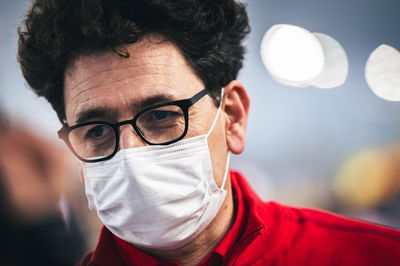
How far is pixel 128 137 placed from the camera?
1.21 meters

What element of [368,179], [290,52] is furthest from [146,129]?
[368,179]

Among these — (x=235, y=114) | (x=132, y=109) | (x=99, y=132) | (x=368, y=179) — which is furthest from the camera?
(x=368, y=179)

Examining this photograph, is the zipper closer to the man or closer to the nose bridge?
the man

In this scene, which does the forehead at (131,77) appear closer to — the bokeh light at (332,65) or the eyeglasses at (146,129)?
the eyeglasses at (146,129)

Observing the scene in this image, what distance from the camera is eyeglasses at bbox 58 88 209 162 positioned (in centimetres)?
125

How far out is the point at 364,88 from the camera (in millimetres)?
2273

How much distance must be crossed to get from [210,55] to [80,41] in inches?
22.8

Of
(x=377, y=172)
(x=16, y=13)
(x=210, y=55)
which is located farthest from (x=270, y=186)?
(x=16, y=13)

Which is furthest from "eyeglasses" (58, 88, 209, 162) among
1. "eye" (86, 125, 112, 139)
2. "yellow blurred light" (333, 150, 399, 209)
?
"yellow blurred light" (333, 150, 399, 209)

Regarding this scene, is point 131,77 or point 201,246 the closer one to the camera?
point 131,77

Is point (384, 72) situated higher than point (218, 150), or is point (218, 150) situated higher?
point (384, 72)

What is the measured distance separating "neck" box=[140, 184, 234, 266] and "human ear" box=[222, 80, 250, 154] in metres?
0.28

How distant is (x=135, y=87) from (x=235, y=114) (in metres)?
0.54

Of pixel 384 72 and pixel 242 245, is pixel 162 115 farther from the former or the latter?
pixel 384 72
